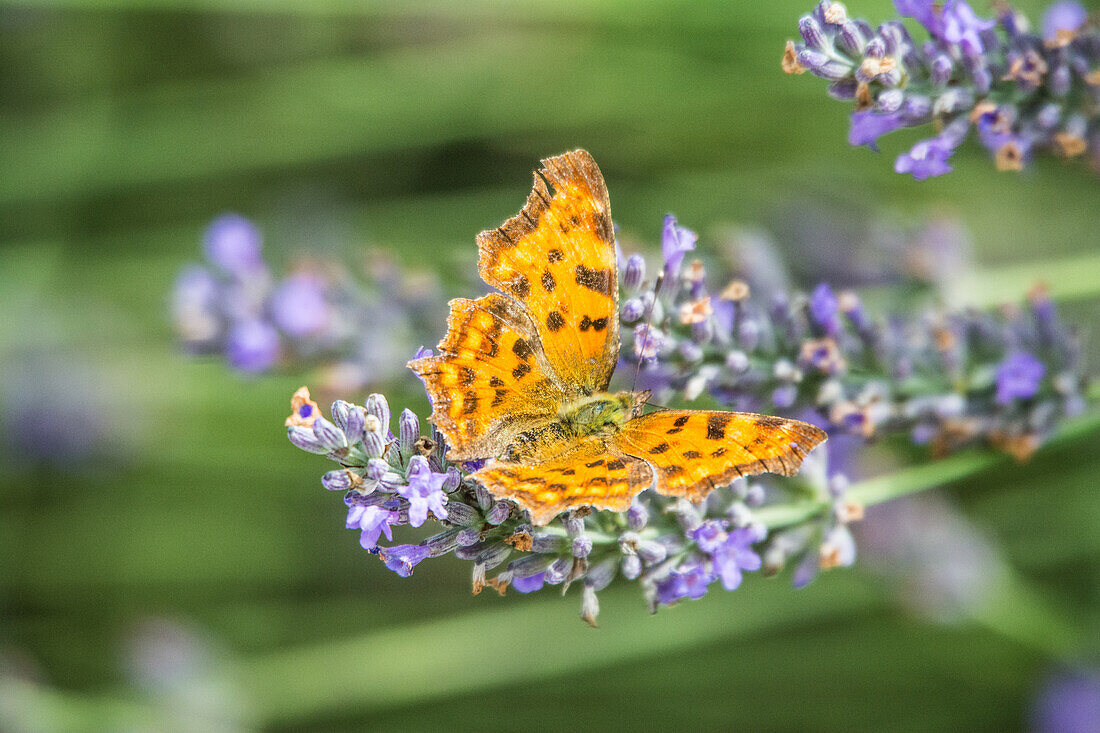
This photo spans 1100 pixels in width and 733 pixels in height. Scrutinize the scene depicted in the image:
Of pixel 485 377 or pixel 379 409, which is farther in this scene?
pixel 485 377

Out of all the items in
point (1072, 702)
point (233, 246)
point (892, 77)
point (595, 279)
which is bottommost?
point (1072, 702)

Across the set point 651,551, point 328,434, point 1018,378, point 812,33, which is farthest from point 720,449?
point 1018,378

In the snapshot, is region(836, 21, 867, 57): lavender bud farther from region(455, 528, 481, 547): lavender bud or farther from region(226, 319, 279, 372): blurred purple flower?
region(226, 319, 279, 372): blurred purple flower

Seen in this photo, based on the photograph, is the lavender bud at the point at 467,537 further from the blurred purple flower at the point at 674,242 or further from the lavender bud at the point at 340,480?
the blurred purple flower at the point at 674,242

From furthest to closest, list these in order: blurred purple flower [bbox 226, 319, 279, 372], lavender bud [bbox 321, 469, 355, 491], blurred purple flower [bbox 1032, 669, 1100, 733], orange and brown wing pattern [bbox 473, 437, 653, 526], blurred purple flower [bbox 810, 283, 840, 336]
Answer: blurred purple flower [bbox 1032, 669, 1100, 733], blurred purple flower [bbox 226, 319, 279, 372], blurred purple flower [bbox 810, 283, 840, 336], lavender bud [bbox 321, 469, 355, 491], orange and brown wing pattern [bbox 473, 437, 653, 526]

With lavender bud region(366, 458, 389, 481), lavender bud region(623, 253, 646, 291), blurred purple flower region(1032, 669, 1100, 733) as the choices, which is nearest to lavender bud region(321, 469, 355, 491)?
lavender bud region(366, 458, 389, 481)

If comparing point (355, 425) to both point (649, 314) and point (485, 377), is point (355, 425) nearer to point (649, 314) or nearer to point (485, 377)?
point (485, 377)

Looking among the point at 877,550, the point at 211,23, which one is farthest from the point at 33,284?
the point at 877,550
